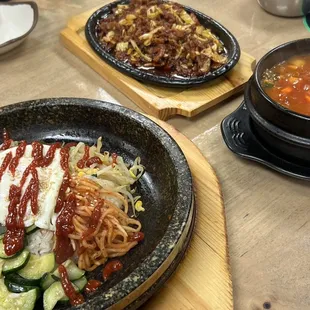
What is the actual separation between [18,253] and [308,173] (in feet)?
4.07

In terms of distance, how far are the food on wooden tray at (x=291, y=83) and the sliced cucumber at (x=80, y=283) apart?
1139 millimetres

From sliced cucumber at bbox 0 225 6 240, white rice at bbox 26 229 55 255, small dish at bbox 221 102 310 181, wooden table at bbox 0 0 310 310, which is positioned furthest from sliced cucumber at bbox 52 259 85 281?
small dish at bbox 221 102 310 181

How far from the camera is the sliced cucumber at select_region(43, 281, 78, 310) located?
1558 millimetres

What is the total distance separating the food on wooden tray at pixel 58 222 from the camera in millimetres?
1616

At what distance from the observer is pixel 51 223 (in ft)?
5.76

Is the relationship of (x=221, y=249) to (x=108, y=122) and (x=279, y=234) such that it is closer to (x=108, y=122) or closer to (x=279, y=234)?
(x=279, y=234)

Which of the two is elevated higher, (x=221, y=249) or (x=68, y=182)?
(x=68, y=182)

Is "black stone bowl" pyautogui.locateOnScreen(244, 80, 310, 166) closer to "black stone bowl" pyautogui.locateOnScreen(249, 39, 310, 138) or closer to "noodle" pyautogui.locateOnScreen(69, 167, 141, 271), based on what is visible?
"black stone bowl" pyautogui.locateOnScreen(249, 39, 310, 138)

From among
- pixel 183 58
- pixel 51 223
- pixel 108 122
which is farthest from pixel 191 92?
pixel 51 223

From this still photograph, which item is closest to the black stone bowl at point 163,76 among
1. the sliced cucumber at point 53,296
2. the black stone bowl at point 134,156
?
the black stone bowl at point 134,156

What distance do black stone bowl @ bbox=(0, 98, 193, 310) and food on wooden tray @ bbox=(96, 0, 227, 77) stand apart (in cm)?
65

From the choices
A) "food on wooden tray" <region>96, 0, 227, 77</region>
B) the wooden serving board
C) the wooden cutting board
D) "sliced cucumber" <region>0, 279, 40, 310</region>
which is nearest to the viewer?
"sliced cucumber" <region>0, 279, 40, 310</region>

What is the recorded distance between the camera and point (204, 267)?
174 centimetres

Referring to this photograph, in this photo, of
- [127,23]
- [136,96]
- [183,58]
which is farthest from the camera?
[127,23]
